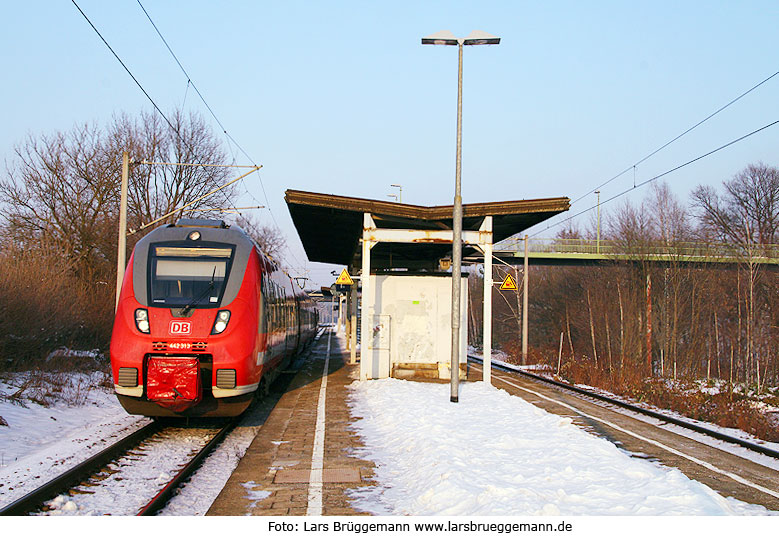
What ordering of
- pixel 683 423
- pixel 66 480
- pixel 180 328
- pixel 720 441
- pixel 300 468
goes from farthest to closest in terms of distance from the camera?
pixel 683 423, pixel 720 441, pixel 180 328, pixel 300 468, pixel 66 480

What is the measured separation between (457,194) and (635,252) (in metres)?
23.8

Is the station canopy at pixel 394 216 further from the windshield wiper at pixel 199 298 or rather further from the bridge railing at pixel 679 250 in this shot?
the bridge railing at pixel 679 250

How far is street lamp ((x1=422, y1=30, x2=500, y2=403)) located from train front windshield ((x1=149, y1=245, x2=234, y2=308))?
15.4 feet

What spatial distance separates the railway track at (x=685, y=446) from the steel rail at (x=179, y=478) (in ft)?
19.1

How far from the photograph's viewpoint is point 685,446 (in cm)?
1045

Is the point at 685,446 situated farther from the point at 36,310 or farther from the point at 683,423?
the point at 36,310

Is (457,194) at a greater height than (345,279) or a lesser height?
greater

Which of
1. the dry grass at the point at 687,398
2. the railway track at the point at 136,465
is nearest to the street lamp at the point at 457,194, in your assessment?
the railway track at the point at 136,465

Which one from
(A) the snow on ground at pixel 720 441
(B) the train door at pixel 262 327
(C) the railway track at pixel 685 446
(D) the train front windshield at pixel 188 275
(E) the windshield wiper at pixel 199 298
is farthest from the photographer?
(B) the train door at pixel 262 327

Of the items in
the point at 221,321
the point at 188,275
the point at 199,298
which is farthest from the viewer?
the point at 188,275

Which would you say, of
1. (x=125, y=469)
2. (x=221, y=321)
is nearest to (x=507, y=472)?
(x=125, y=469)

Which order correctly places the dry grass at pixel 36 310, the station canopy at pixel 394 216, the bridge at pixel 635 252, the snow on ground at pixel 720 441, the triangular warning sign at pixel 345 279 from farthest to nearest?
the bridge at pixel 635 252 < the triangular warning sign at pixel 345 279 < the station canopy at pixel 394 216 < the dry grass at pixel 36 310 < the snow on ground at pixel 720 441

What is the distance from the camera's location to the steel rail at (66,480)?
5.97 metres
